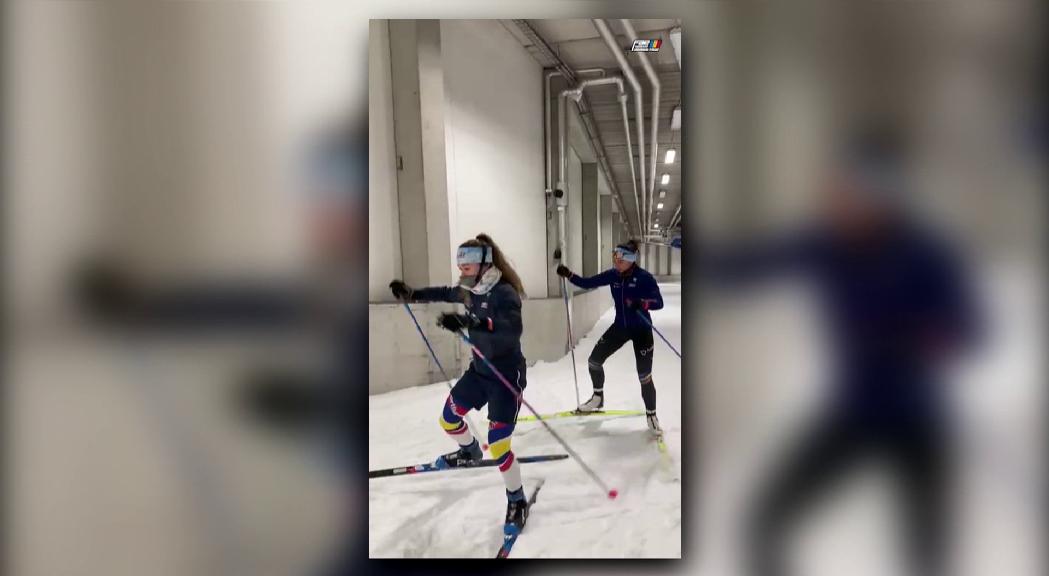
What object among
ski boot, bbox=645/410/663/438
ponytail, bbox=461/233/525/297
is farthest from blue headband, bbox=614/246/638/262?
ski boot, bbox=645/410/663/438

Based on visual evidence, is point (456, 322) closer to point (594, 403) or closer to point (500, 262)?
point (500, 262)

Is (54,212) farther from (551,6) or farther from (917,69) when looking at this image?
(917,69)

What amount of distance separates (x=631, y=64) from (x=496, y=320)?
0.70m

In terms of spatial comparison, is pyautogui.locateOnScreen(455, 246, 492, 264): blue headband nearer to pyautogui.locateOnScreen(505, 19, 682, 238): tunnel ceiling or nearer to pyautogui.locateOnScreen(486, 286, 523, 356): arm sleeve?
→ pyautogui.locateOnScreen(486, 286, 523, 356): arm sleeve

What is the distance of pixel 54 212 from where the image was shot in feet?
2.90

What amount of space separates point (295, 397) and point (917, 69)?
63.5 inches

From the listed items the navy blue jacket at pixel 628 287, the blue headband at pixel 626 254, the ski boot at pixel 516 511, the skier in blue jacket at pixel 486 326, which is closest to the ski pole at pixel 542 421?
the skier in blue jacket at pixel 486 326

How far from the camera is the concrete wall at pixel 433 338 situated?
2.96 ft

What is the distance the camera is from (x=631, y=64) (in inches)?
36.6

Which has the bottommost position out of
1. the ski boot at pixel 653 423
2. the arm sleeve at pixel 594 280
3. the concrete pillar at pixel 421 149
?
the ski boot at pixel 653 423

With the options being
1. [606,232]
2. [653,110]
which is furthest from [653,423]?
[653,110]

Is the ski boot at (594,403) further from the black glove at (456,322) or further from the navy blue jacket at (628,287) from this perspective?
the black glove at (456,322)

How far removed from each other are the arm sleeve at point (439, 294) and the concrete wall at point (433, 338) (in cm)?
2

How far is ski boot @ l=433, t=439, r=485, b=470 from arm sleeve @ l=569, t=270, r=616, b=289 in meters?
0.47
